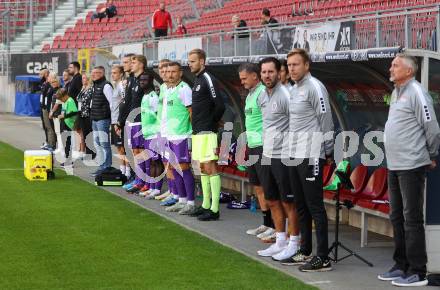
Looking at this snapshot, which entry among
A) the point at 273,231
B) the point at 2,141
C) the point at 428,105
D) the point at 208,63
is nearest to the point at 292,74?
the point at 428,105

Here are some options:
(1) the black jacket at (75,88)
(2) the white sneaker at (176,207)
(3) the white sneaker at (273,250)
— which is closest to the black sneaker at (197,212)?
(2) the white sneaker at (176,207)

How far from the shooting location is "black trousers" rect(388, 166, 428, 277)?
846cm

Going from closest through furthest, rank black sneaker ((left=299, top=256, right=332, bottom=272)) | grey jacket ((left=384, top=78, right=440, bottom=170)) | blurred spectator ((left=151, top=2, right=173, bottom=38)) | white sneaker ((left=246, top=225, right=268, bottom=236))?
1. grey jacket ((left=384, top=78, right=440, bottom=170))
2. black sneaker ((left=299, top=256, right=332, bottom=272))
3. white sneaker ((left=246, top=225, right=268, bottom=236))
4. blurred spectator ((left=151, top=2, right=173, bottom=38))

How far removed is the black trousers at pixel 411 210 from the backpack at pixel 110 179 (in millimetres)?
8202

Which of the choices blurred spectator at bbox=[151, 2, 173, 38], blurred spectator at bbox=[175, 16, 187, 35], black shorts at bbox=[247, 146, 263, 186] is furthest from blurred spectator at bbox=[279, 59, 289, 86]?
blurred spectator at bbox=[151, 2, 173, 38]

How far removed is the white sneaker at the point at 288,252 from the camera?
9.59 meters

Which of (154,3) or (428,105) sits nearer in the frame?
(428,105)

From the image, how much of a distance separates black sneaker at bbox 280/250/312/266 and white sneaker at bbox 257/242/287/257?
0.39 metres

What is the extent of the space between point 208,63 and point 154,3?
2345 cm

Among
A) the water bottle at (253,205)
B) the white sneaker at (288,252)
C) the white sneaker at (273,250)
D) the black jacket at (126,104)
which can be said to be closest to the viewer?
the white sneaker at (288,252)

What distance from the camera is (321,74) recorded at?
12078mm

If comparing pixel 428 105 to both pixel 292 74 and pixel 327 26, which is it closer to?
pixel 292 74

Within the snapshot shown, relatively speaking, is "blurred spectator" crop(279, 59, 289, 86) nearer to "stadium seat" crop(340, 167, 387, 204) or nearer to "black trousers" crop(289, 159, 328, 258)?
"black trousers" crop(289, 159, 328, 258)

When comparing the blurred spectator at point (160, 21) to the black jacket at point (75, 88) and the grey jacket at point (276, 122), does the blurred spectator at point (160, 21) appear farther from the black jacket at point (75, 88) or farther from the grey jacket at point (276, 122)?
the grey jacket at point (276, 122)
